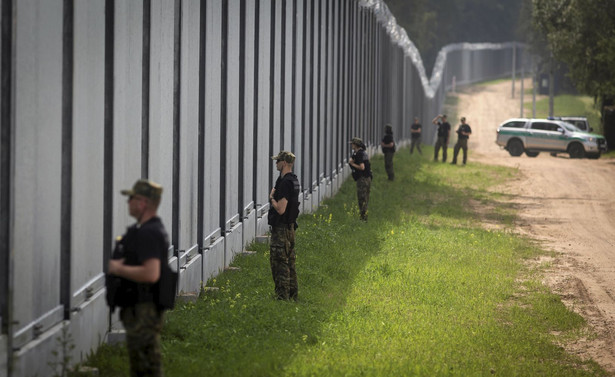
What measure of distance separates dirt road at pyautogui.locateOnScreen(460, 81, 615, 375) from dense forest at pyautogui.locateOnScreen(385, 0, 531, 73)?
4416 centimetres

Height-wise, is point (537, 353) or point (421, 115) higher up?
point (421, 115)

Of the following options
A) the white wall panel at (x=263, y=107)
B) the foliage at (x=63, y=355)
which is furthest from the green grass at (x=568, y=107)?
the foliage at (x=63, y=355)

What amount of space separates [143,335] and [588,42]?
1723 inches

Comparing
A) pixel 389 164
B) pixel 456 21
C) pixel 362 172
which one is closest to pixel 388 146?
pixel 389 164

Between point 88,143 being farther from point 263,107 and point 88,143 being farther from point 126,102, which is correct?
point 263,107

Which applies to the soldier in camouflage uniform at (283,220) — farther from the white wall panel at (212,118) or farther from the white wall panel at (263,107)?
the white wall panel at (263,107)

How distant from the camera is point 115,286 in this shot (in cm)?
716

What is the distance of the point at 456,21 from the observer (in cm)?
11456

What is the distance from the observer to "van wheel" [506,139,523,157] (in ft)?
158

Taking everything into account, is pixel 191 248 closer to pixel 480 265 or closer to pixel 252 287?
pixel 252 287

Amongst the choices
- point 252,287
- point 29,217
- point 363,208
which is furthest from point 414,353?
point 363,208

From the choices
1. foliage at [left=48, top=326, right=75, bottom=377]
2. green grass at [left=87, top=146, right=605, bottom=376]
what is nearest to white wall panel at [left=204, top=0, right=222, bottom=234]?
green grass at [left=87, top=146, right=605, bottom=376]

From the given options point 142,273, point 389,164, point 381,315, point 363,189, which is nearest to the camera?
point 142,273

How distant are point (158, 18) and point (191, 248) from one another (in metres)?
3.08
